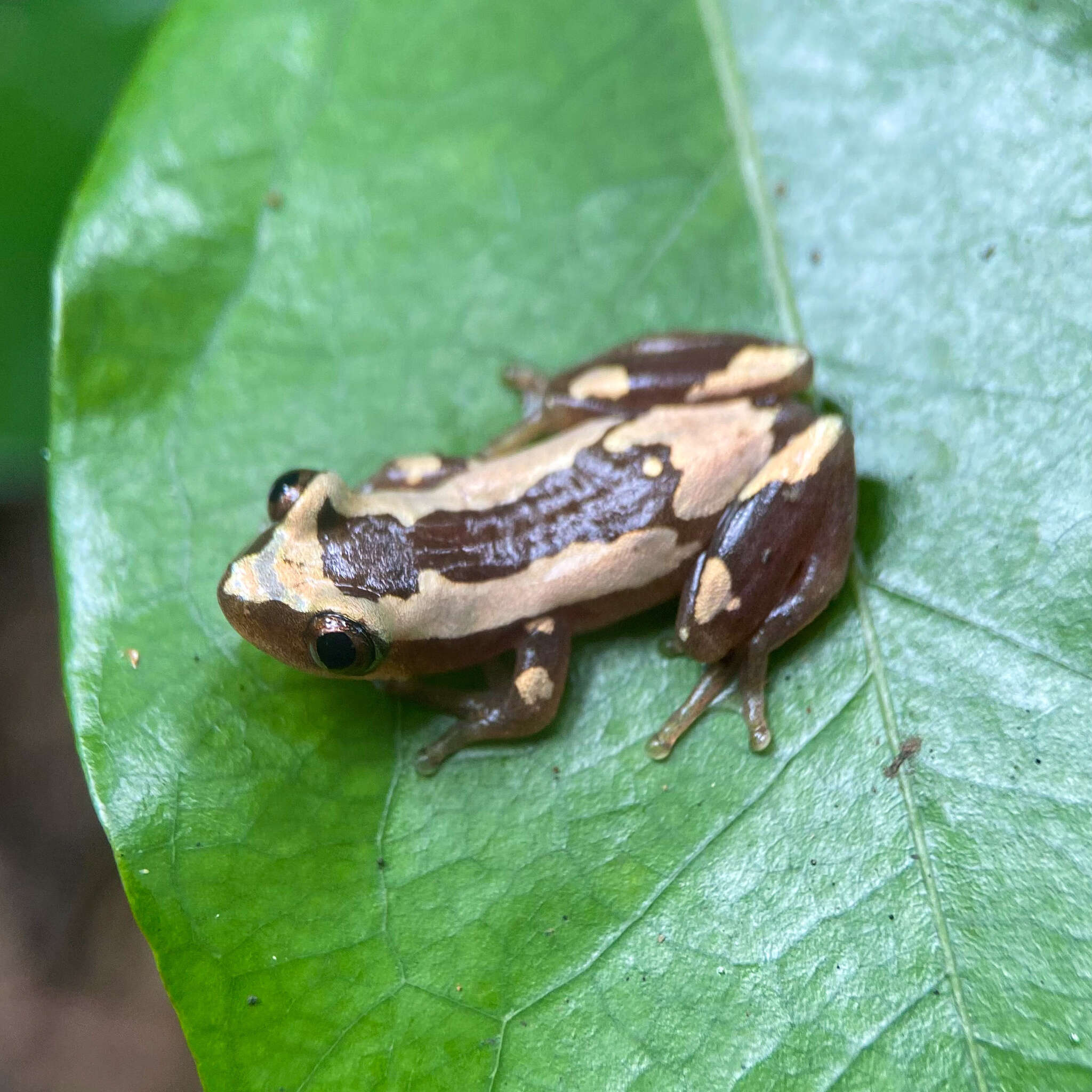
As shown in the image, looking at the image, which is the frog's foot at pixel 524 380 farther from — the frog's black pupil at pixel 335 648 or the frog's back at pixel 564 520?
the frog's black pupil at pixel 335 648

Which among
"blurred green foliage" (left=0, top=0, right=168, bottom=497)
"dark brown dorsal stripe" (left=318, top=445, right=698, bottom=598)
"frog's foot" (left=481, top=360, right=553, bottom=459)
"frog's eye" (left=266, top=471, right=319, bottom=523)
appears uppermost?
"blurred green foliage" (left=0, top=0, right=168, bottom=497)

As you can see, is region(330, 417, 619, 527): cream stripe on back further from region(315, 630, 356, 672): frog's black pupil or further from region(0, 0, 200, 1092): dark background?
region(0, 0, 200, 1092): dark background

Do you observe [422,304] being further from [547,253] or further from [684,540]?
[684,540]

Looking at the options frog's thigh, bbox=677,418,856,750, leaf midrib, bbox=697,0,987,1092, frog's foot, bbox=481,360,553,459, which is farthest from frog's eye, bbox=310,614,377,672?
leaf midrib, bbox=697,0,987,1092

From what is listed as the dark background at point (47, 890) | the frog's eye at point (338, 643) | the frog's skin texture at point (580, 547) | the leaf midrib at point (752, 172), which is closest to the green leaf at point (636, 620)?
the leaf midrib at point (752, 172)

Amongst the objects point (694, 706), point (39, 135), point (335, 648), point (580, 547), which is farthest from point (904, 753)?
point (39, 135)

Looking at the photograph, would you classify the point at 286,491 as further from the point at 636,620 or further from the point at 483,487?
the point at 636,620

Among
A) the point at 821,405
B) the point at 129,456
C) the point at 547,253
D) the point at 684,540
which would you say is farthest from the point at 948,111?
the point at 129,456
